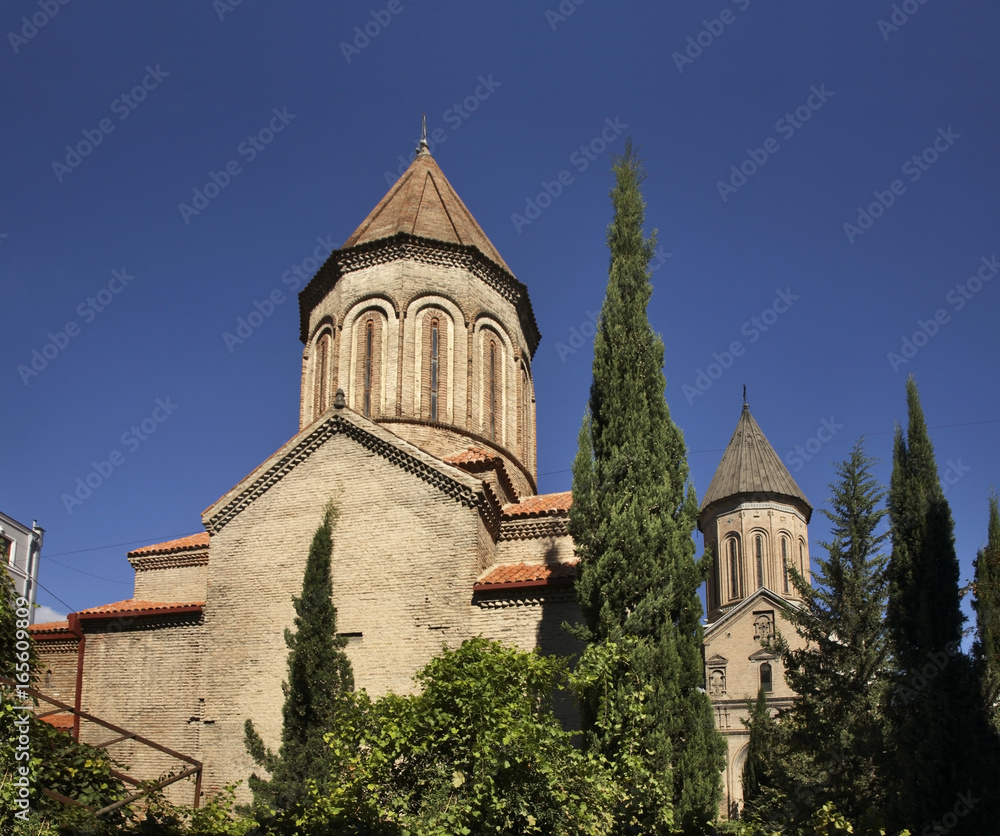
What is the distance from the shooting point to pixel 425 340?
17.3 meters

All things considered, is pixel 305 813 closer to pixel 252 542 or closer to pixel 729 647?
pixel 252 542

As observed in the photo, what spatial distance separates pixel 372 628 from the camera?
43.4 feet

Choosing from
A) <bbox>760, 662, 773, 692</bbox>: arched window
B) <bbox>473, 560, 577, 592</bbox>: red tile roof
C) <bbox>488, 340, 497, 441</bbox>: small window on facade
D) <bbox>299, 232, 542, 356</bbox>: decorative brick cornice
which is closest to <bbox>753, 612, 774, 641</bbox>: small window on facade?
<bbox>760, 662, 773, 692</bbox>: arched window

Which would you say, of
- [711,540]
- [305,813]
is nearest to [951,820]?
[305,813]

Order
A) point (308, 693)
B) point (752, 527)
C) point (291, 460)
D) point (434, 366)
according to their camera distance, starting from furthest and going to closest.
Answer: point (752, 527), point (434, 366), point (291, 460), point (308, 693)

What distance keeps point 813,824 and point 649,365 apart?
5550 mm

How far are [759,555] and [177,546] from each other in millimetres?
24012

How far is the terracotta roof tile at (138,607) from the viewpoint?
1460 cm

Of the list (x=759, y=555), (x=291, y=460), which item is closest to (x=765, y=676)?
(x=759, y=555)

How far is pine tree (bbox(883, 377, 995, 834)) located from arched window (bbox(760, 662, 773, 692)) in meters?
20.3

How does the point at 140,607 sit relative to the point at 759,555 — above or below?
below

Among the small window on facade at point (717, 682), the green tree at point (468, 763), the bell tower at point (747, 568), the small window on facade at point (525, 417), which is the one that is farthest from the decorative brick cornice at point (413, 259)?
the small window on facade at point (717, 682)

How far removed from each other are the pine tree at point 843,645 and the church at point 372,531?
401 cm

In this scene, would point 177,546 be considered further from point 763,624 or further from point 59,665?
point 763,624
